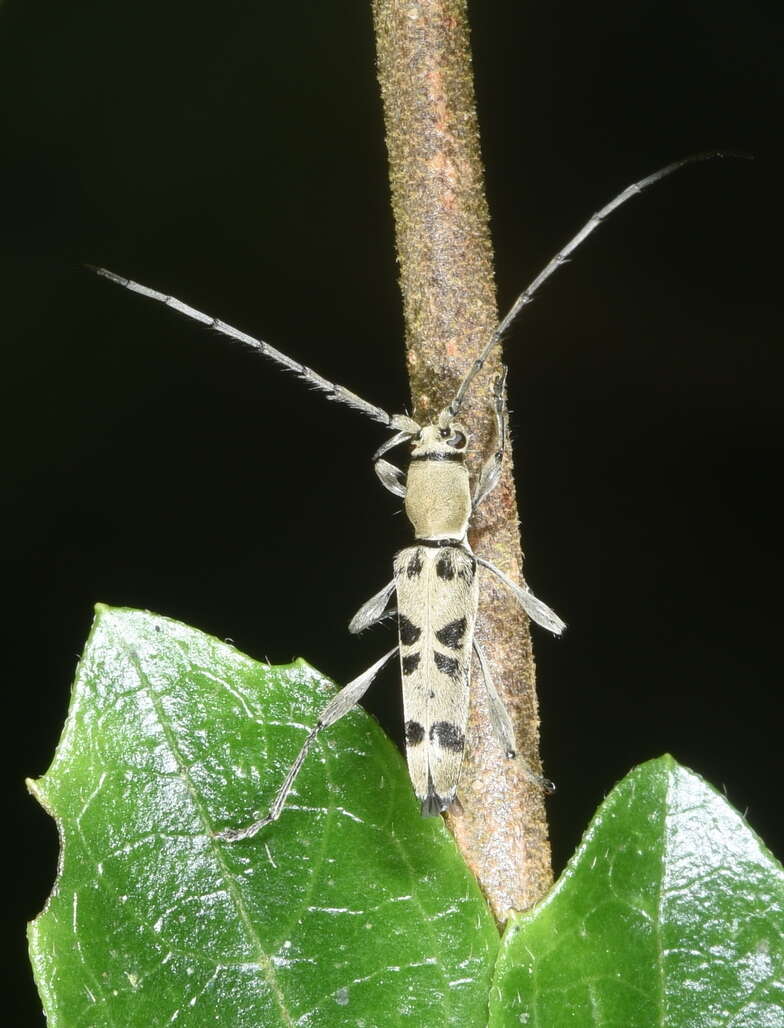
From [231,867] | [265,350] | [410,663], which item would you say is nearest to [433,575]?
[410,663]

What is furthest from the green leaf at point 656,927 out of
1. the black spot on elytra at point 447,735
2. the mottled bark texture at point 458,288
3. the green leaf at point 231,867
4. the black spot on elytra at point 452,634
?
the black spot on elytra at point 452,634

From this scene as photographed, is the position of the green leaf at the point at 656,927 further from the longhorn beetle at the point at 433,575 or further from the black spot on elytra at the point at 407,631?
the black spot on elytra at the point at 407,631

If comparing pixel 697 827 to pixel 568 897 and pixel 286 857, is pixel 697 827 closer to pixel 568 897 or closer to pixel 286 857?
pixel 568 897

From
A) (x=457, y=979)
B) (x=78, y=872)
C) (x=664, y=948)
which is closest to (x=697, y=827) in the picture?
(x=664, y=948)

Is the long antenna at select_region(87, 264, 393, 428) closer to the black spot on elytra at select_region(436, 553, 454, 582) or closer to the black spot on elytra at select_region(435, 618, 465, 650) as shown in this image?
the black spot on elytra at select_region(436, 553, 454, 582)

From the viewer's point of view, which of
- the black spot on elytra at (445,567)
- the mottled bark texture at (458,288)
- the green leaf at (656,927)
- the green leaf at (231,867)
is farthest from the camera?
the black spot on elytra at (445,567)

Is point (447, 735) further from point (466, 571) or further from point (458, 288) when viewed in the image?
point (458, 288)
